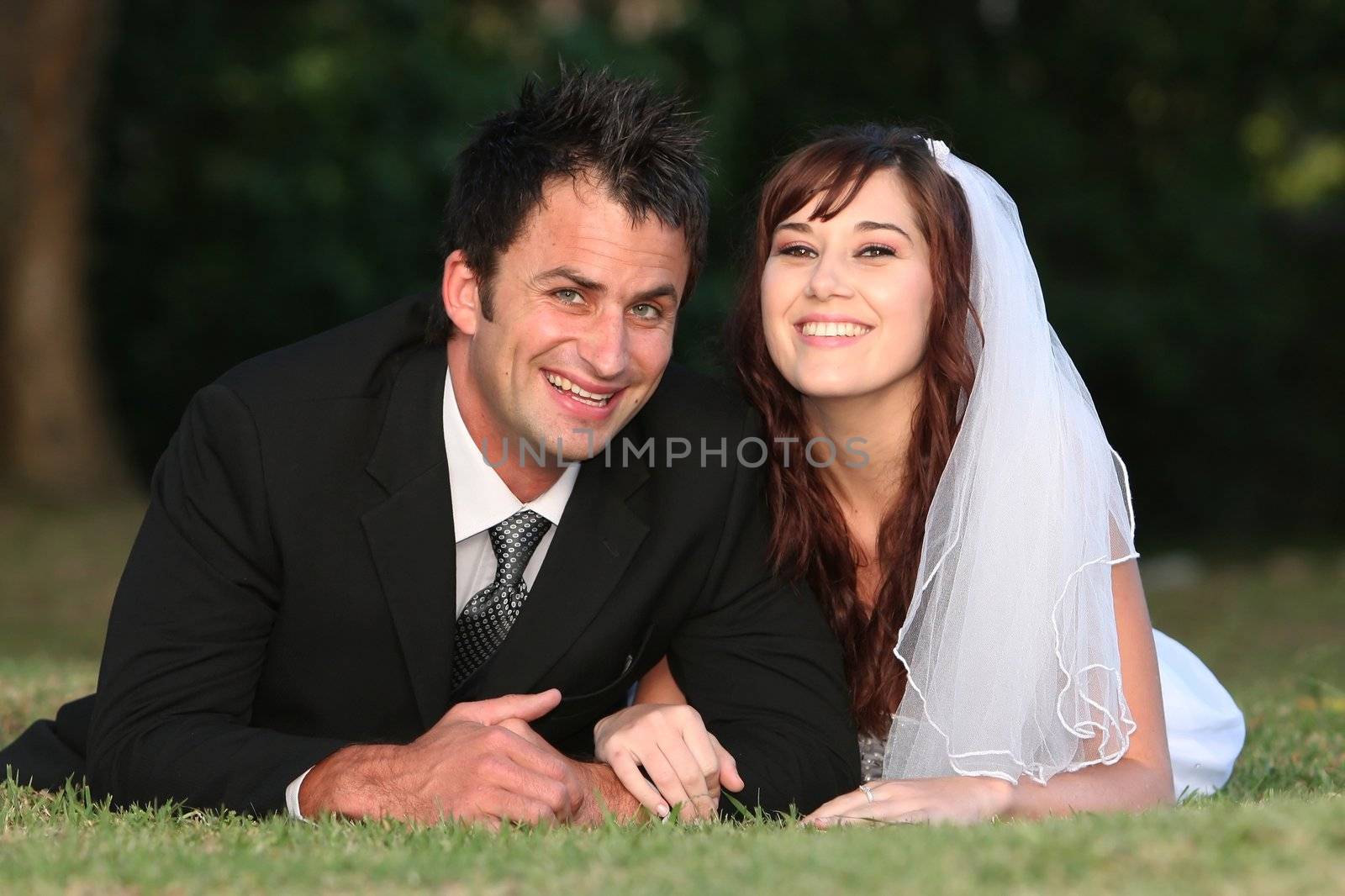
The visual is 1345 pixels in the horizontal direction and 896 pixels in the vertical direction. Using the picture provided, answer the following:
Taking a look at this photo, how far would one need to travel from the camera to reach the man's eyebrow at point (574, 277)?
398cm

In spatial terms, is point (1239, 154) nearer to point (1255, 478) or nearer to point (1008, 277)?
point (1255, 478)

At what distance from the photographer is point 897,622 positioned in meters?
4.50

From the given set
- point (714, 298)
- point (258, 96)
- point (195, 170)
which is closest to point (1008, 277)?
Answer: point (714, 298)

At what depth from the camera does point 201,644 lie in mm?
3719

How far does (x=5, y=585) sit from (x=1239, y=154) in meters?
13.1

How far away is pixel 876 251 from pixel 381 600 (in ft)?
5.27

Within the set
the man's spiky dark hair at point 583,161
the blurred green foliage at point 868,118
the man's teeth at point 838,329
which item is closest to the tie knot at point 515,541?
the man's spiky dark hair at point 583,161

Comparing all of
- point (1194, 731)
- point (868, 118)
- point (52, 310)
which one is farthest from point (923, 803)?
point (52, 310)

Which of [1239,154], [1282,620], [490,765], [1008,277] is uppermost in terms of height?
[1239,154]

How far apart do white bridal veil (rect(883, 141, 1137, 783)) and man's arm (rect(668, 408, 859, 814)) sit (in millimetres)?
200

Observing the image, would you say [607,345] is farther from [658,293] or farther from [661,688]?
[661,688]

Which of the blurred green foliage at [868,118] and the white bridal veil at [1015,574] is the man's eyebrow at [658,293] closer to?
the white bridal veil at [1015,574]

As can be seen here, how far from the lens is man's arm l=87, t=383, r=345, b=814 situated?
3621mm

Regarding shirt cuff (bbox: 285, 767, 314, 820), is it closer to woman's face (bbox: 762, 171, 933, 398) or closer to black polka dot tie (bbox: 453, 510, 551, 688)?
black polka dot tie (bbox: 453, 510, 551, 688)
